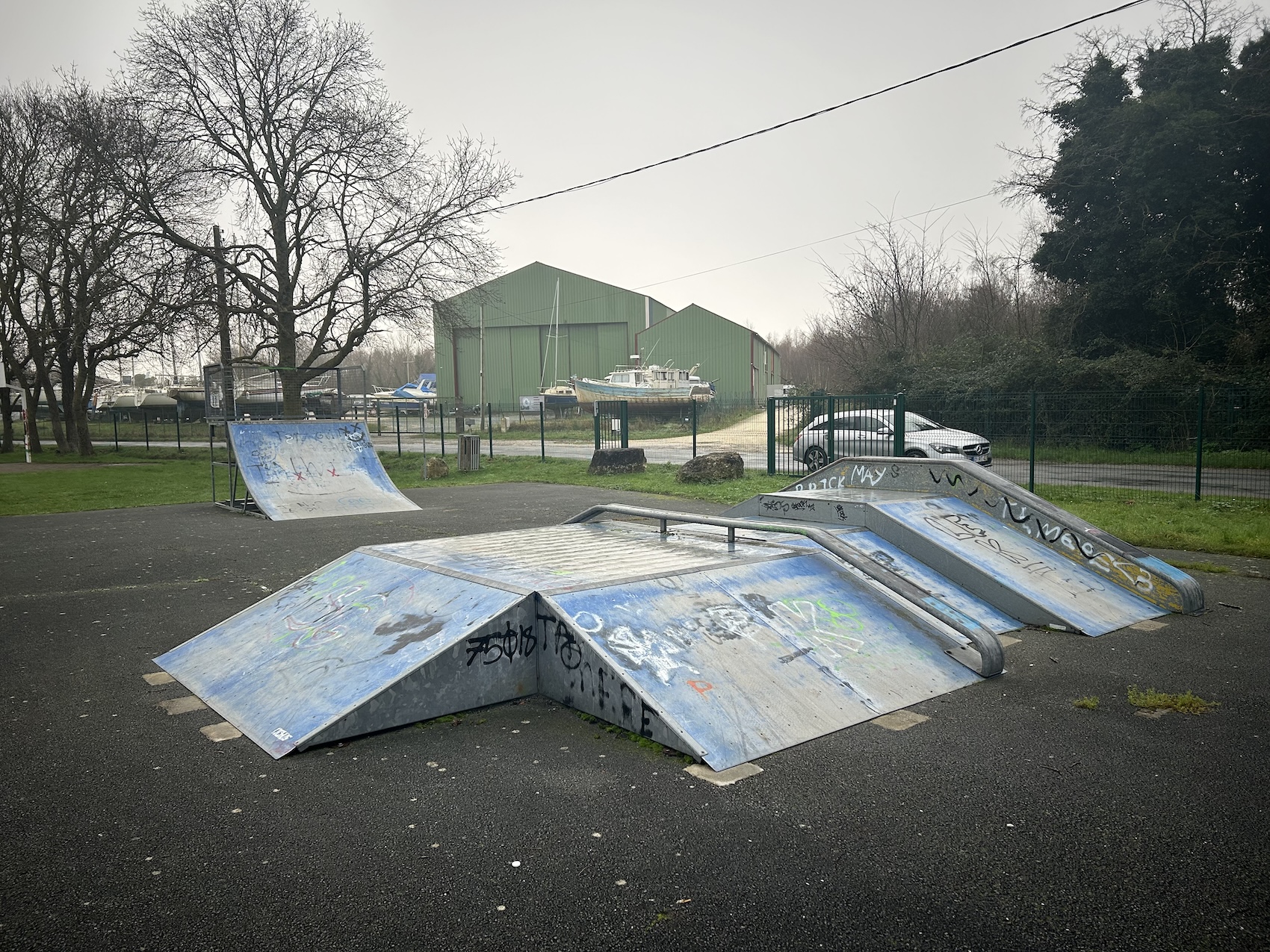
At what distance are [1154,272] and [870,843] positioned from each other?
25130mm

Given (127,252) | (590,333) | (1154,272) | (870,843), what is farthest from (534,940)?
(590,333)

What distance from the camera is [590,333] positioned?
51688 millimetres

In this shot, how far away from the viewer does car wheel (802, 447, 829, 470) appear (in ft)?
53.5

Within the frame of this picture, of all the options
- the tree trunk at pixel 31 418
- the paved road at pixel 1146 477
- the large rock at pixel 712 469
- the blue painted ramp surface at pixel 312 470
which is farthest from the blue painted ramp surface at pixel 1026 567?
the tree trunk at pixel 31 418

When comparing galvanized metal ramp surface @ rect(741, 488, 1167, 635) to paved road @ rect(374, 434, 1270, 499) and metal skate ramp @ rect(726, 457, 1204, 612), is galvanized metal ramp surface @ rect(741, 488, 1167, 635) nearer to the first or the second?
metal skate ramp @ rect(726, 457, 1204, 612)

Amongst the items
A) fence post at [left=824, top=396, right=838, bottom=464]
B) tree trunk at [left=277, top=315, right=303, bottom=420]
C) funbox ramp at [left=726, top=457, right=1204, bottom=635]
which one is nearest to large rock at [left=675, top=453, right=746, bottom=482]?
fence post at [left=824, top=396, right=838, bottom=464]

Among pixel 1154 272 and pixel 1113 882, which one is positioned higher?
pixel 1154 272

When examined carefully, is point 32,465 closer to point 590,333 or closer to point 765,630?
point 765,630

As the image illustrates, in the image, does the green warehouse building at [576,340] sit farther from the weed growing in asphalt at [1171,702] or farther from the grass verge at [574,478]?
the weed growing in asphalt at [1171,702]

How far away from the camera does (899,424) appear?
14750 mm

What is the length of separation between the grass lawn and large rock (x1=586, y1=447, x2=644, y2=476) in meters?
0.33

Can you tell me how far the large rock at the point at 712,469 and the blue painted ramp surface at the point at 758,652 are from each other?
35.9 ft

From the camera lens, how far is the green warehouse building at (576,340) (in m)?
50.7

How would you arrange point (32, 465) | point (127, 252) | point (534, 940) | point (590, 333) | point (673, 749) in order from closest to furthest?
point (534, 940) → point (673, 749) → point (127, 252) → point (32, 465) → point (590, 333)
